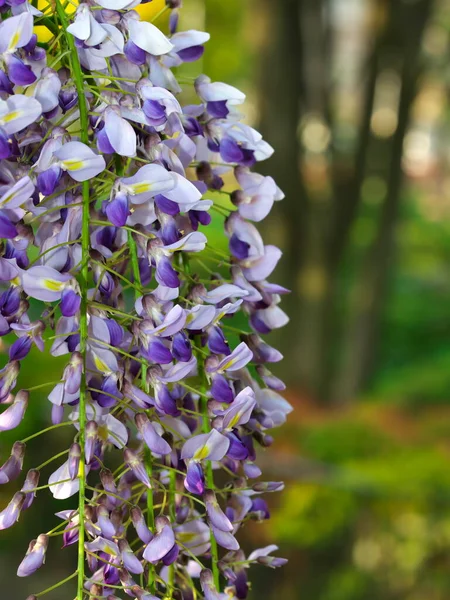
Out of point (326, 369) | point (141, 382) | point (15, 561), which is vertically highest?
point (141, 382)

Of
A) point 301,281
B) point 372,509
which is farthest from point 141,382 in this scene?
point 301,281

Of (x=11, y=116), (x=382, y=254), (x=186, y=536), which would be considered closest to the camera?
(x=11, y=116)

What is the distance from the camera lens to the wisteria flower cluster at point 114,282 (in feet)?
1.42

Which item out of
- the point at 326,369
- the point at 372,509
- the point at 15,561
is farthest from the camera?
the point at 326,369

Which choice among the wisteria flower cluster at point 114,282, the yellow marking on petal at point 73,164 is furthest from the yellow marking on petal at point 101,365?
the yellow marking on petal at point 73,164

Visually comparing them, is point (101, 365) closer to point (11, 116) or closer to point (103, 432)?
point (103, 432)

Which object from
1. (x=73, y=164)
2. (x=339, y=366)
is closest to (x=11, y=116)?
(x=73, y=164)

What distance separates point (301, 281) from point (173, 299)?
127 inches

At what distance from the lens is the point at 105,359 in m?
0.45

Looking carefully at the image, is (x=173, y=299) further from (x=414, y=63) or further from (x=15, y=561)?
(x=414, y=63)

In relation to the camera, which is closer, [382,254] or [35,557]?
[35,557]

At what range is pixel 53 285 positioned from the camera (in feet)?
1.42

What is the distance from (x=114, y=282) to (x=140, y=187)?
0.24 ft

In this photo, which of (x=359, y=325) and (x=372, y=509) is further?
A: (x=359, y=325)
